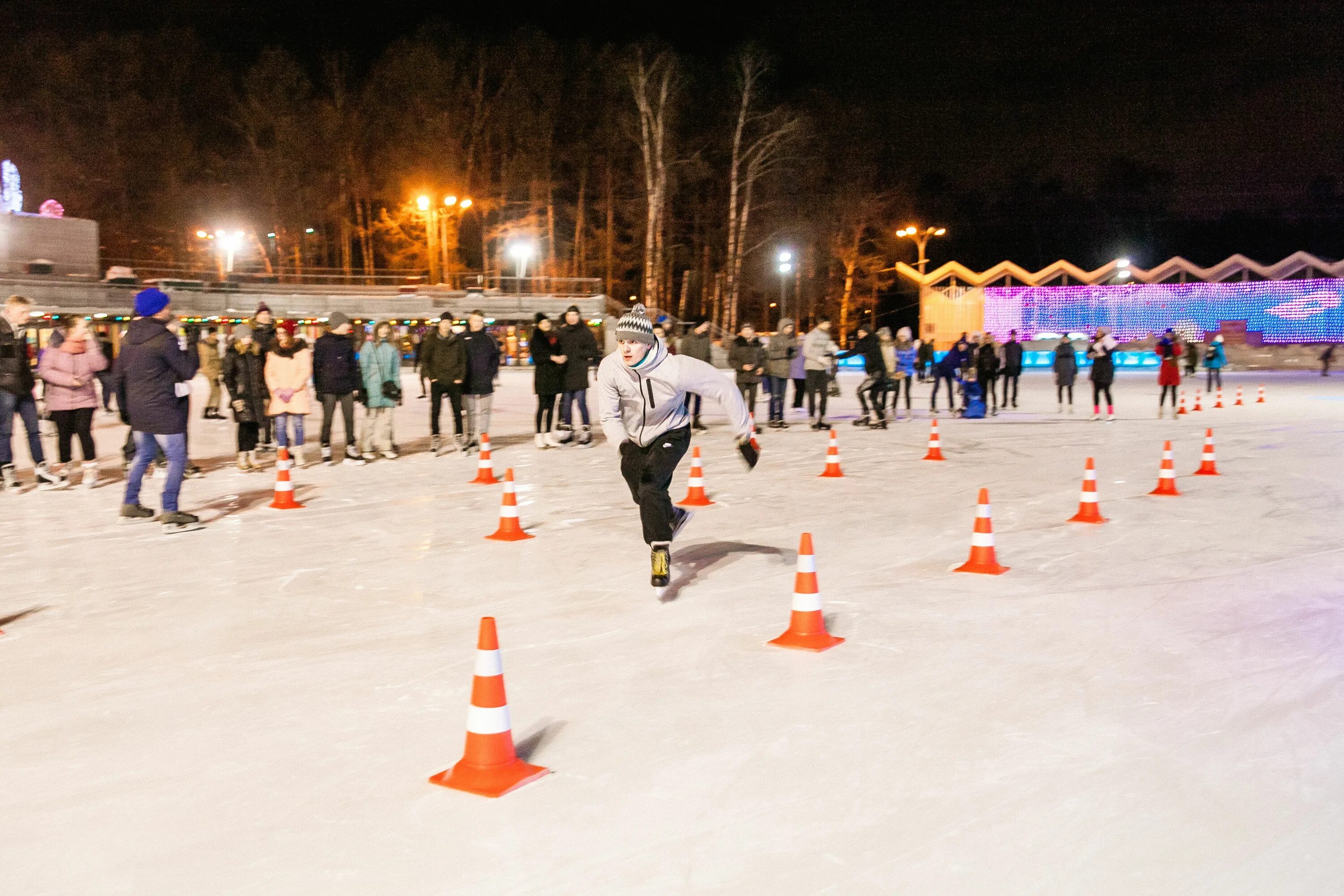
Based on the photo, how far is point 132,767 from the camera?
4.26m

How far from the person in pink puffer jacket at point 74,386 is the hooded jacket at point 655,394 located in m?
7.81

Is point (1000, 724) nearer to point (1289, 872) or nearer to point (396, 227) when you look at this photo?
point (1289, 872)

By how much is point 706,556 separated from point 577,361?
7891 mm

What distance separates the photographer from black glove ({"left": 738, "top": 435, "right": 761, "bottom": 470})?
22.9ft

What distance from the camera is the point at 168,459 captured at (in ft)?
31.5

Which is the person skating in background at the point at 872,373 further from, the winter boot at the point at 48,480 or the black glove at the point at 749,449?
the black glove at the point at 749,449

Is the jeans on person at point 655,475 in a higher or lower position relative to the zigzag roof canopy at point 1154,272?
lower

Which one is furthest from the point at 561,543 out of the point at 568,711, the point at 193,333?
the point at 193,333

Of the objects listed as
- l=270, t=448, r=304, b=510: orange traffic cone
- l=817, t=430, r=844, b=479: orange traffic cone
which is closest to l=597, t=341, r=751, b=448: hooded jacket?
l=270, t=448, r=304, b=510: orange traffic cone

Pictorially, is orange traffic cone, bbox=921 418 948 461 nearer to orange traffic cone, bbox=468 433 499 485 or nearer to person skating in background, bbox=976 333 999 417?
orange traffic cone, bbox=468 433 499 485

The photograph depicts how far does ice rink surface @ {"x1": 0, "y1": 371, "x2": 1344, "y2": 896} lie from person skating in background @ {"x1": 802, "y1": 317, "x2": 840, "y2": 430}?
26.7 ft

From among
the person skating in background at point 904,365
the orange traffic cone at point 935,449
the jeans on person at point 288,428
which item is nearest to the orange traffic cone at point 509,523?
the jeans on person at point 288,428

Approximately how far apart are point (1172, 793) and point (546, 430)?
13060 mm

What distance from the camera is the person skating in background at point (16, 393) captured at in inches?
454
